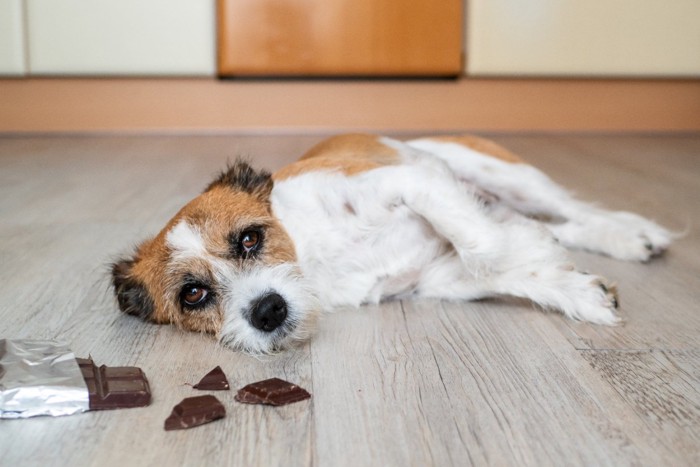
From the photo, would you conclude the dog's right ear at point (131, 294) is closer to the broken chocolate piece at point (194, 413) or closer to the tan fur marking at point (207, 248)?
the tan fur marking at point (207, 248)

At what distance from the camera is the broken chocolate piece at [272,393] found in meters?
1.50

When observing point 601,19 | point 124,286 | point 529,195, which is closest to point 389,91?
point 601,19

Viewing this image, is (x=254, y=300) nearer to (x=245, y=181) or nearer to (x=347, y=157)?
(x=245, y=181)

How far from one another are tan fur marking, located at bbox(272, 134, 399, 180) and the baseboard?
8.06ft

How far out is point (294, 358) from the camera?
68.9 inches

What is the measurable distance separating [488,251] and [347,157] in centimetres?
53

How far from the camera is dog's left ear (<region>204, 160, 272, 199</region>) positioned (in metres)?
2.06

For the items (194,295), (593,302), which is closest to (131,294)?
(194,295)

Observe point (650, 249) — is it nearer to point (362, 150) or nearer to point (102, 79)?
point (362, 150)

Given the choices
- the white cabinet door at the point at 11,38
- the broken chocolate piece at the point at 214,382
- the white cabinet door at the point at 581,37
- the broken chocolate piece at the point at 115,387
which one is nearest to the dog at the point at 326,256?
the broken chocolate piece at the point at 214,382

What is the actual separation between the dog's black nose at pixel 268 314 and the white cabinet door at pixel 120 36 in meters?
3.33

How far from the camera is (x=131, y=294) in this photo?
6.40 ft

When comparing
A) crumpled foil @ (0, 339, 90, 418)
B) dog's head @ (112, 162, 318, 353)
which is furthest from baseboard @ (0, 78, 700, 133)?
crumpled foil @ (0, 339, 90, 418)

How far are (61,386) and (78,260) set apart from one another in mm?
1059
